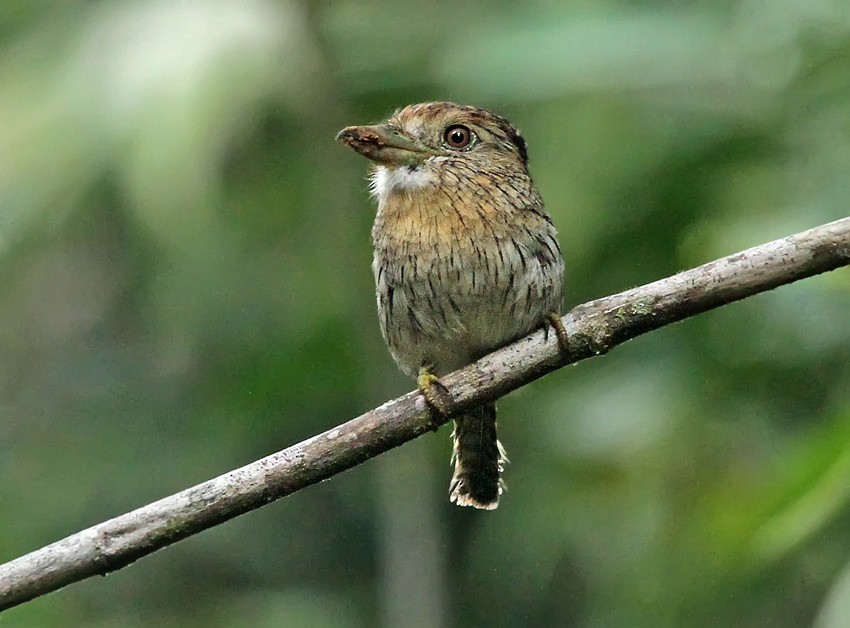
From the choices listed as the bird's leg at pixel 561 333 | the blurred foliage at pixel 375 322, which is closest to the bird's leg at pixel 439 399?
the bird's leg at pixel 561 333

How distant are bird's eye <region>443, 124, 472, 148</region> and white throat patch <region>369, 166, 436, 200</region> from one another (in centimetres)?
13

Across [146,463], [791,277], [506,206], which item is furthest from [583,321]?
[146,463]

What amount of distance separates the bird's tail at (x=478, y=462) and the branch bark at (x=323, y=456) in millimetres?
1037

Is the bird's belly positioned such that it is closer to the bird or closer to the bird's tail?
the bird

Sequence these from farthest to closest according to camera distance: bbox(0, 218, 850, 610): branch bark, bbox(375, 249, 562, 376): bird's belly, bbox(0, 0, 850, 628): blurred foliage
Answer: bbox(0, 0, 850, 628): blurred foliage < bbox(375, 249, 562, 376): bird's belly < bbox(0, 218, 850, 610): branch bark

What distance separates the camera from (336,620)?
4453mm

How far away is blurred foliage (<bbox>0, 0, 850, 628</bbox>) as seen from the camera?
3.21 metres

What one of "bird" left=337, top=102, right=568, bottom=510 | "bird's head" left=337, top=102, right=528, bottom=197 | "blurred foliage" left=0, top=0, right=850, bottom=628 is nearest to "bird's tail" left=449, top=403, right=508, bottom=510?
"blurred foliage" left=0, top=0, right=850, bottom=628

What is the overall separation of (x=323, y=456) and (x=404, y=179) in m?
0.97

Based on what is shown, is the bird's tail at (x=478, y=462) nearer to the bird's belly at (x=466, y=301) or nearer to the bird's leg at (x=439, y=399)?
the bird's belly at (x=466, y=301)

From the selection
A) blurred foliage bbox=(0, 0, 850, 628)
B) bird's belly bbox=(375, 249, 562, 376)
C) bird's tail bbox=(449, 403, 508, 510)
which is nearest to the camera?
bird's belly bbox=(375, 249, 562, 376)

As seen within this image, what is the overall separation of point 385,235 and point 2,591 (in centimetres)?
130

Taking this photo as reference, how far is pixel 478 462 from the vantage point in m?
3.60

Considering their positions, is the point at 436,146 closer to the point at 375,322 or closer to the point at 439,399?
the point at 439,399
